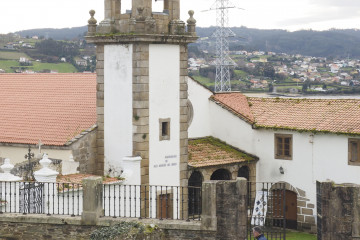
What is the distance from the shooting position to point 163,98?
24250 mm

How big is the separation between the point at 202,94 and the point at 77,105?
573 cm

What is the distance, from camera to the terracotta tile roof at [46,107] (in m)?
25.1

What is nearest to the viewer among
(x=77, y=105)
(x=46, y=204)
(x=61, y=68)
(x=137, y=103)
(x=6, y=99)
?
(x=46, y=204)

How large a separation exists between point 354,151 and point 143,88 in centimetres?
823

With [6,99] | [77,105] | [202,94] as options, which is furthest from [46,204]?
[202,94]

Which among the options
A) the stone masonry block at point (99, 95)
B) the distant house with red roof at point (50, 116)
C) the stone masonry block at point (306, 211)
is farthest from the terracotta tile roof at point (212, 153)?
the stone masonry block at point (99, 95)

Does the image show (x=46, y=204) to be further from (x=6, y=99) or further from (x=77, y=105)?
(x=6, y=99)

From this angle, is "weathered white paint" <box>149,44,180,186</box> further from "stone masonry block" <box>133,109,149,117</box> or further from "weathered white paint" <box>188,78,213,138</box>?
"weathered white paint" <box>188,78,213,138</box>

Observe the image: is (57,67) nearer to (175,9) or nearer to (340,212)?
(175,9)

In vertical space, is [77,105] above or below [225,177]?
above

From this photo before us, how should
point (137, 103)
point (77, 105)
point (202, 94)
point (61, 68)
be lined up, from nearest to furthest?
point (137, 103), point (77, 105), point (202, 94), point (61, 68)

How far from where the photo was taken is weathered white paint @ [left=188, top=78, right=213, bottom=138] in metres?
29.8

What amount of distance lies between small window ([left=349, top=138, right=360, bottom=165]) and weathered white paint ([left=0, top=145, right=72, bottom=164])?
9838 mm

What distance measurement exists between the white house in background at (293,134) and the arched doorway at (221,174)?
4.83ft
